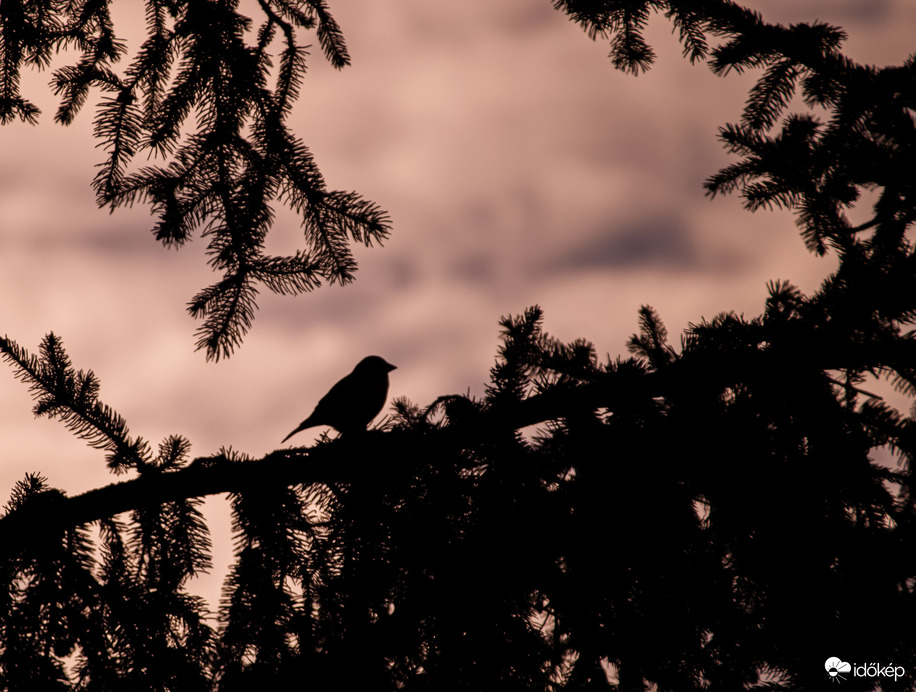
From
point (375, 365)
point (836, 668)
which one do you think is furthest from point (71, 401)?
point (375, 365)

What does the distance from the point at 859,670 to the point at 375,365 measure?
15.7ft

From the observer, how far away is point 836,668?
6.26 feet

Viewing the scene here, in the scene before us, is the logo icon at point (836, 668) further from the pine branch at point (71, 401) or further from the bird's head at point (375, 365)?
the bird's head at point (375, 365)

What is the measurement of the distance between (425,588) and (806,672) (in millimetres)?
1077

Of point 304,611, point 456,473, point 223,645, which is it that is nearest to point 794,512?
point 456,473

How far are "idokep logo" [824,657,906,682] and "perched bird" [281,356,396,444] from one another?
11.9ft

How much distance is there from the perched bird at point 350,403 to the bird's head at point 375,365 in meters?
0.62

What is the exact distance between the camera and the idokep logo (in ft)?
6.23

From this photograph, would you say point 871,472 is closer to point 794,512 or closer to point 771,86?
point 794,512

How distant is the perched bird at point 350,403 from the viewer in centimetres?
514

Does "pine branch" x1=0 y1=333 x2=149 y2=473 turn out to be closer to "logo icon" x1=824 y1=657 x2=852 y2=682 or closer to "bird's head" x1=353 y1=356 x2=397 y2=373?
"logo icon" x1=824 y1=657 x2=852 y2=682

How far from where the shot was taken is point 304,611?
228cm

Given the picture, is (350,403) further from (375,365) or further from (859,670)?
(859,670)

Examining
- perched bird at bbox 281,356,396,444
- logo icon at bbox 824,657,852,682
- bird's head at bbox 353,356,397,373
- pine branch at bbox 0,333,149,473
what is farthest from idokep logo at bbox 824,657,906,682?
bird's head at bbox 353,356,397,373
